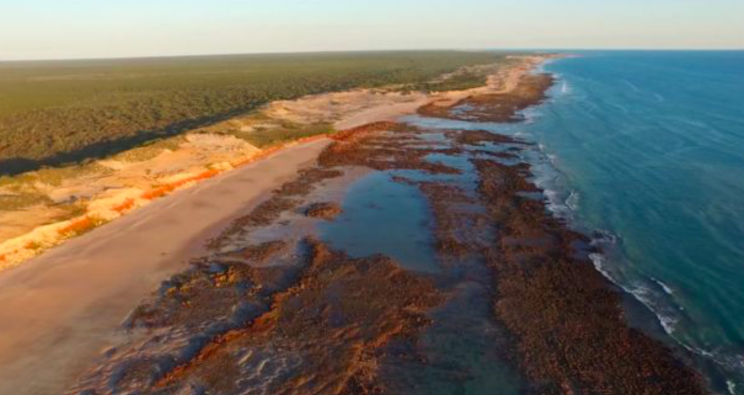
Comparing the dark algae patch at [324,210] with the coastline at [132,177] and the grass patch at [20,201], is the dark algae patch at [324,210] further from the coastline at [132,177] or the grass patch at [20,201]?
the grass patch at [20,201]

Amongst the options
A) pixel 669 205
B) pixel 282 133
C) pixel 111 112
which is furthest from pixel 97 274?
pixel 111 112

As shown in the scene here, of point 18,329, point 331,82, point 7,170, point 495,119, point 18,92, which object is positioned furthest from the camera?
point 331,82

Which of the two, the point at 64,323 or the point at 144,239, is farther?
the point at 144,239

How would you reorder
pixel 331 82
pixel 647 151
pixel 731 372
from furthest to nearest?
pixel 331 82 < pixel 647 151 < pixel 731 372

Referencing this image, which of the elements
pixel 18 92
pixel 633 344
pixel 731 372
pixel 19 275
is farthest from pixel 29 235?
pixel 18 92

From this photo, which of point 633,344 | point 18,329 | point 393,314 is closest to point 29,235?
point 18,329

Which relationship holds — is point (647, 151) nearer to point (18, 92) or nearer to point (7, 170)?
point (7, 170)

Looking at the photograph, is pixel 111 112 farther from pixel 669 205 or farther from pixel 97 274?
pixel 669 205

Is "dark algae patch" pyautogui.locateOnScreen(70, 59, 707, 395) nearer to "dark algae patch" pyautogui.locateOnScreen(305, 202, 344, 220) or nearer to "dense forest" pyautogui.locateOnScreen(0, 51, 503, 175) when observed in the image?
"dark algae patch" pyautogui.locateOnScreen(305, 202, 344, 220)
